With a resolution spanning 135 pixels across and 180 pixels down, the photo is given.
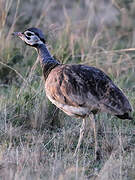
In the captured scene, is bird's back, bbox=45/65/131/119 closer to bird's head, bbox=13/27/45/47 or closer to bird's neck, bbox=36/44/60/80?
bird's neck, bbox=36/44/60/80

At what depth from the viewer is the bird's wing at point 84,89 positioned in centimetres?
453

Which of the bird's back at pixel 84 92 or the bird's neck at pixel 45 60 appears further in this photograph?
the bird's neck at pixel 45 60

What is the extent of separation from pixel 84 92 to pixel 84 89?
32 millimetres

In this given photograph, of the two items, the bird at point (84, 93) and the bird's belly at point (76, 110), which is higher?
the bird at point (84, 93)

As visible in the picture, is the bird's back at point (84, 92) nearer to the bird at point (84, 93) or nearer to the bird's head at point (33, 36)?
the bird at point (84, 93)

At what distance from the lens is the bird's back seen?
452cm

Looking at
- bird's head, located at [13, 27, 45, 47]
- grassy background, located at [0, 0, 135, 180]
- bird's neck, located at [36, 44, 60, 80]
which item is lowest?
grassy background, located at [0, 0, 135, 180]

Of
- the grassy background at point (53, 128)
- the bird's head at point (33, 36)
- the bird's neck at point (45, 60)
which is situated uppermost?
the bird's head at point (33, 36)

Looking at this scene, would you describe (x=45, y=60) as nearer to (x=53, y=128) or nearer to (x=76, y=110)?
(x=53, y=128)

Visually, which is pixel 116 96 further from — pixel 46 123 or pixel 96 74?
pixel 46 123

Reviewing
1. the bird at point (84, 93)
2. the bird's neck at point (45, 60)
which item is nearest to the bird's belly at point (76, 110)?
the bird at point (84, 93)

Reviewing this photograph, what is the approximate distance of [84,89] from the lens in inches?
183

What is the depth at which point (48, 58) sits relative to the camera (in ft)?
17.6

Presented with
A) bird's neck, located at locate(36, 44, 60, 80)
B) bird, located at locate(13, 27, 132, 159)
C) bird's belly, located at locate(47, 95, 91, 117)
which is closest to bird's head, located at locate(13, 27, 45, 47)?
bird's neck, located at locate(36, 44, 60, 80)
